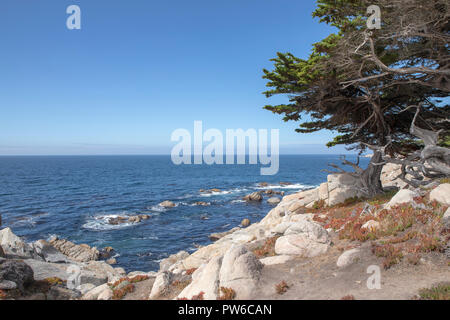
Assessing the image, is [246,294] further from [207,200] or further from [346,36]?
[207,200]

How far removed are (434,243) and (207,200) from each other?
138 feet

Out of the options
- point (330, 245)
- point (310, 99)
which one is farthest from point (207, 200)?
point (330, 245)

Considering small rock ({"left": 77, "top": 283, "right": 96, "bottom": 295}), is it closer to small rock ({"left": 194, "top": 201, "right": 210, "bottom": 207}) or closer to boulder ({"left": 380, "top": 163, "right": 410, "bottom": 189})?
boulder ({"left": 380, "top": 163, "right": 410, "bottom": 189})

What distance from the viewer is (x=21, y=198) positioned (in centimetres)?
4903

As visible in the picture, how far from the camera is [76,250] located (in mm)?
23781

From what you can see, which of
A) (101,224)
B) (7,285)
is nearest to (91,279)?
(7,285)

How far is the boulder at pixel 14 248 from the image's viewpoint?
17.1 m

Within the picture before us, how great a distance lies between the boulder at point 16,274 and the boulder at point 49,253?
10649 mm

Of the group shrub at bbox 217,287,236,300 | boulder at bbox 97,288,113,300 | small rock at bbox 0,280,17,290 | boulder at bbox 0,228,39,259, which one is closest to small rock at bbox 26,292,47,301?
small rock at bbox 0,280,17,290

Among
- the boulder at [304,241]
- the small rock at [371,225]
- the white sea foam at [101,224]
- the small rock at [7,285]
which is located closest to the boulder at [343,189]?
the small rock at [371,225]

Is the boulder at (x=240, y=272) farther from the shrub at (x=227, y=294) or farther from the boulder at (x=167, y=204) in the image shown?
the boulder at (x=167, y=204)

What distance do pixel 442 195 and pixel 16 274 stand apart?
62.3 ft

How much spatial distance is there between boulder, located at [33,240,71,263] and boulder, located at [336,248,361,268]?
2250cm

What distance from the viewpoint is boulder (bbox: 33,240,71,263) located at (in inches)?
808
